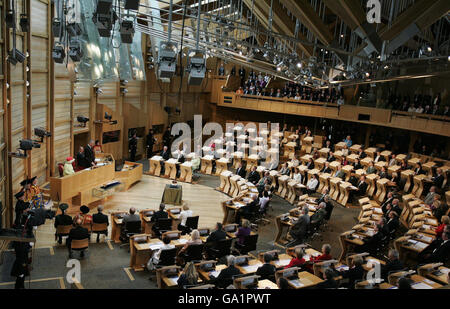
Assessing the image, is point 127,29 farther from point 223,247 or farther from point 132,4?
point 223,247

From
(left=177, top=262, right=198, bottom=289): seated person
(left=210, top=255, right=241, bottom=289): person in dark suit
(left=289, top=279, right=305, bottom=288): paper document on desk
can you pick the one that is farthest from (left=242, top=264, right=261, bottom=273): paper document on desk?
(left=177, top=262, right=198, bottom=289): seated person

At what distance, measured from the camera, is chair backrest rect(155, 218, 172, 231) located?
35.0 feet

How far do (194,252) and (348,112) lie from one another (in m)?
14.4

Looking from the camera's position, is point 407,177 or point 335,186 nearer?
point 335,186

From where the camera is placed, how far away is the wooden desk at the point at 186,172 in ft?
58.1

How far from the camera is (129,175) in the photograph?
16.1 metres

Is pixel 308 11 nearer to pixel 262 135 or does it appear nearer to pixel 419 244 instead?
pixel 419 244

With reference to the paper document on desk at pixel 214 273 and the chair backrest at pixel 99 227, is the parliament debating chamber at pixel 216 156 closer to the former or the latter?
the paper document on desk at pixel 214 273

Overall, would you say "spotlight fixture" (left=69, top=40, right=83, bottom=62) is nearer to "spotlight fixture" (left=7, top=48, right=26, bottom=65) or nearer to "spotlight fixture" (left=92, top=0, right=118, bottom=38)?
"spotlight fixture" (left=7, top=48, right=26, bottom=65)

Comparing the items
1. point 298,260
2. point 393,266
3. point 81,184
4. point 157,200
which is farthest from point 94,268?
point 393,266
